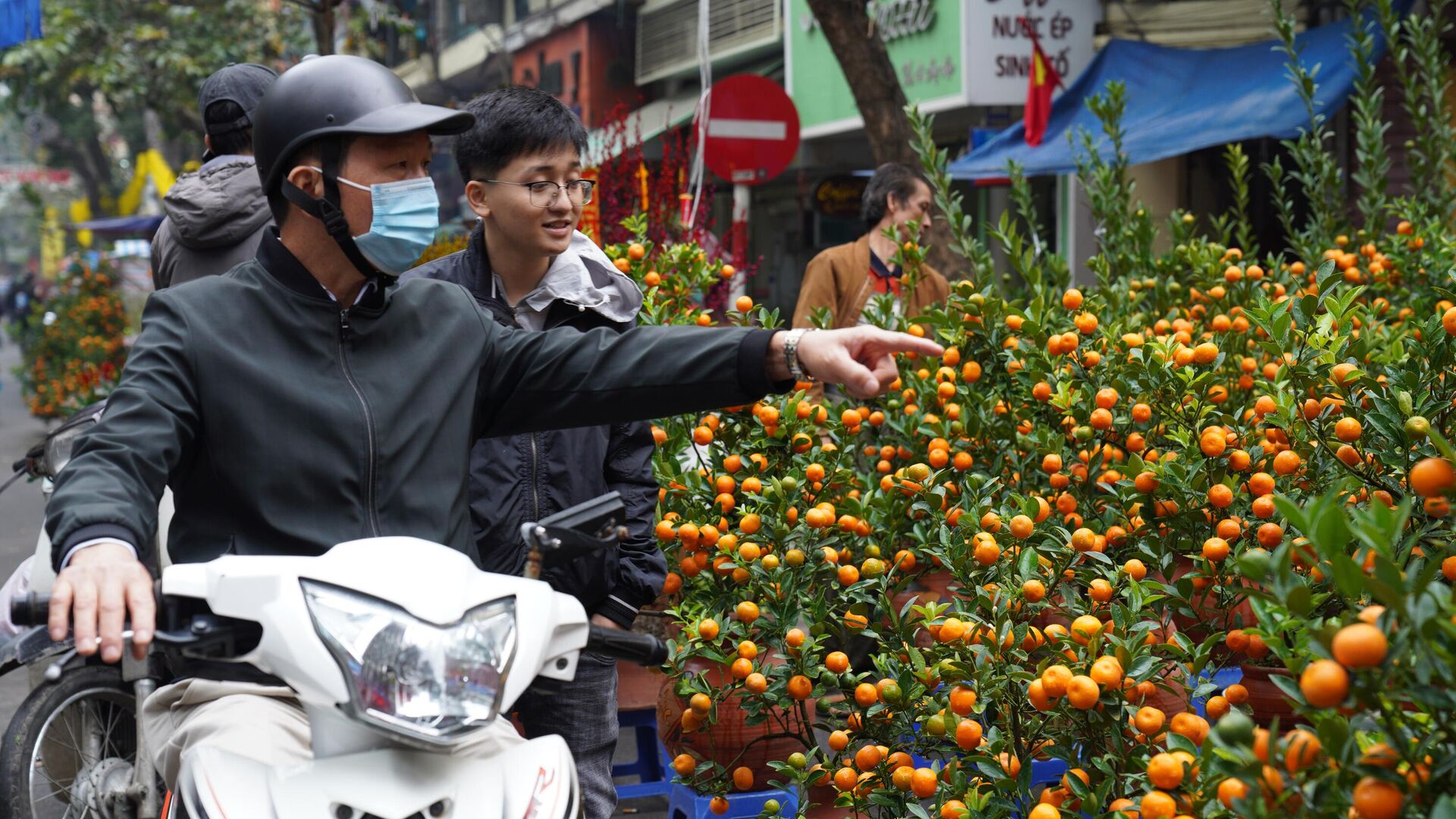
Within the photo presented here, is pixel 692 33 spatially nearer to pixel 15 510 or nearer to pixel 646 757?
pixel 15 510

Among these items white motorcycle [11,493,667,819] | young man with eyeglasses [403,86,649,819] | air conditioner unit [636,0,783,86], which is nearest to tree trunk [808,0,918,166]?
young man with eyeglasses [403,86,649,819]

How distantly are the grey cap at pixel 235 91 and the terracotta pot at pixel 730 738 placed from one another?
2108 mm

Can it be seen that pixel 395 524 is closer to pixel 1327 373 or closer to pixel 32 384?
pixel 1327 373

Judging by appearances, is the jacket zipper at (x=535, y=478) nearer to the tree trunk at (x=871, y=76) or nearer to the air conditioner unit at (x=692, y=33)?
the tree trunk at (x=871, y=76)

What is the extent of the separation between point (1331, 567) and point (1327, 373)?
1762 mm

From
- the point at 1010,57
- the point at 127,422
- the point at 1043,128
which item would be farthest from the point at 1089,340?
the point at 1010,57

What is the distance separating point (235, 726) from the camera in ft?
6.15

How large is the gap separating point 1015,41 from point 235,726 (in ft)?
45.5

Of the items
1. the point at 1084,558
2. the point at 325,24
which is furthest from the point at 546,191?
the point at 325,24

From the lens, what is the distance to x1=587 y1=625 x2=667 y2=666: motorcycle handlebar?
1.94 m

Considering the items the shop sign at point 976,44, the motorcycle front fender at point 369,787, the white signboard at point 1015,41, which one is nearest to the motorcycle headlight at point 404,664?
the motorcycle front fender at point 369,787

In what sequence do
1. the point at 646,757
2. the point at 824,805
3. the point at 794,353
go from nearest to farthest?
the point at 794,353, the point at 824,805, the point at 646,757

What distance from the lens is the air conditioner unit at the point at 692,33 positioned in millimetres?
20109

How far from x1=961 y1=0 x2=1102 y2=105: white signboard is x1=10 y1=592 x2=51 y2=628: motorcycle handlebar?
517 inches
